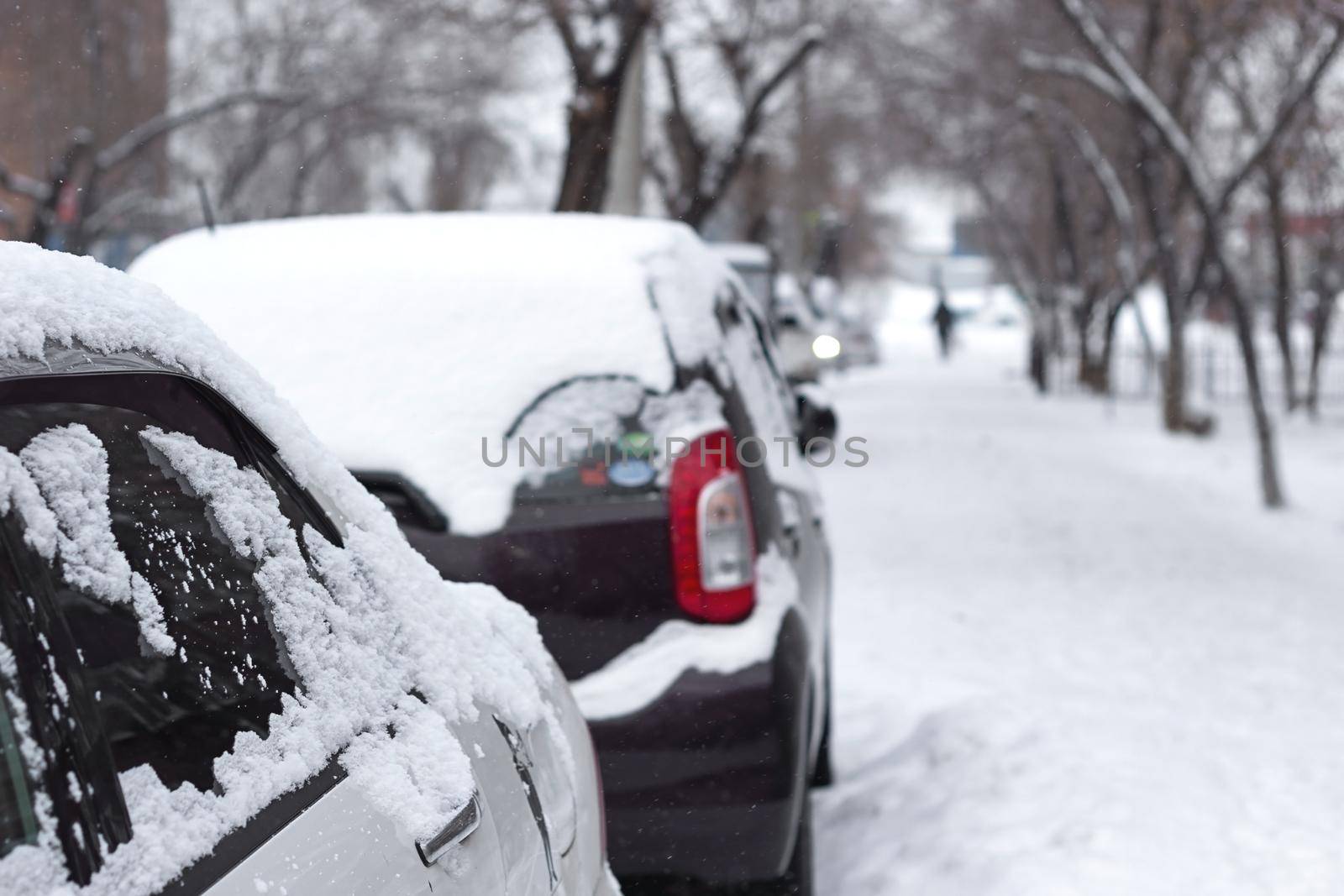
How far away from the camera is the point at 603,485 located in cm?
337

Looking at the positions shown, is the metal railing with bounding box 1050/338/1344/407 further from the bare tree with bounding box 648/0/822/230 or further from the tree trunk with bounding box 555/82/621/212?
the tree trunk with bounding box 555/82/621/212

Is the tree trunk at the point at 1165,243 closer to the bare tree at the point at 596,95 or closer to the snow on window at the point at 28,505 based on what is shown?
the bare tree at the point at 596,95

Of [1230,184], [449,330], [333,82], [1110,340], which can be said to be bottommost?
[1110,340]

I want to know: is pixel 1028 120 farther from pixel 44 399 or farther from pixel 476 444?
pixel 44 399

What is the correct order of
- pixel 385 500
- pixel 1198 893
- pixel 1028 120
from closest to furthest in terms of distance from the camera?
1. pixel 385 500
2. pixel 1198 893
3. pixel 1028 120

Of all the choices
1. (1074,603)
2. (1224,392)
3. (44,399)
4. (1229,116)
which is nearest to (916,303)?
(1224,392)

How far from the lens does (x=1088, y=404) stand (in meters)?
31.0

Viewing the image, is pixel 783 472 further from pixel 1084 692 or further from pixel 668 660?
pixel 1084 692

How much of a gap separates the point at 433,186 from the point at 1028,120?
15806mm

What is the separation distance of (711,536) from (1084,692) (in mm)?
3412

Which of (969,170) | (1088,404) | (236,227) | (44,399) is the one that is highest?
(969,170)

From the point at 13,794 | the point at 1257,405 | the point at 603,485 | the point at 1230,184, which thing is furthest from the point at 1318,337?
the point at 13,794

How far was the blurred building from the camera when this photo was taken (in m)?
19.2

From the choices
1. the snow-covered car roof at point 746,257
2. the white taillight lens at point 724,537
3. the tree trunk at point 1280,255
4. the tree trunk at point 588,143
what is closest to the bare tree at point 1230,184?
the tree trunk at point 588,143
